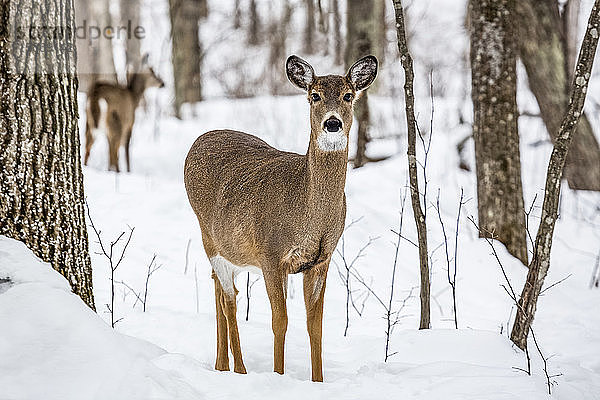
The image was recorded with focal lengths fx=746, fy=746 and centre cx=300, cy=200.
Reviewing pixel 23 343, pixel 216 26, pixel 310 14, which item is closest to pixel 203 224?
pixel 23 343

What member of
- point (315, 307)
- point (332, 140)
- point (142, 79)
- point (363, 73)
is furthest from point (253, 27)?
point (332, 140)

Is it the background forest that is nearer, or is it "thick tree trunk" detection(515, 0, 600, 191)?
the background forest

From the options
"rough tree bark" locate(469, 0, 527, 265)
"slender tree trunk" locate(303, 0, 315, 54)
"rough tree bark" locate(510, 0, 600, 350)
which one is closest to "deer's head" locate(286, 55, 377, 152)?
"rough tree bark" locate(510, 0, 600, 350)

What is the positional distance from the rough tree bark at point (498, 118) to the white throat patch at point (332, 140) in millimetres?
3018

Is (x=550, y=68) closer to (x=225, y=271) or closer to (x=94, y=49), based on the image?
(x=225, y=271)

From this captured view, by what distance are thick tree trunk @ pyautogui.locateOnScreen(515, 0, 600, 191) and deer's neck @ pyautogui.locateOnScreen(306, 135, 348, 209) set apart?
571cm

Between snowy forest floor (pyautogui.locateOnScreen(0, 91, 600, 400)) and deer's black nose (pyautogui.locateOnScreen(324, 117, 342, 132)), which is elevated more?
deer's black nose (pyautogui.locateOnScreen(324, 117, 342, 132))

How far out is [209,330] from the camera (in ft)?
15.1

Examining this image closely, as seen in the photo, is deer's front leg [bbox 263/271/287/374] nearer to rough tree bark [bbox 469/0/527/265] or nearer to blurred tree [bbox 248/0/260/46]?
rough tree bark [bbox 469/0/527/265]

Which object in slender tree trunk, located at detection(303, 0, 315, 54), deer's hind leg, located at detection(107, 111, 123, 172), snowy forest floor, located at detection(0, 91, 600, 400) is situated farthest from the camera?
slender tree trunk, located at detection(303, 0, 315, 54)

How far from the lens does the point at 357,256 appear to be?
17.1 feet

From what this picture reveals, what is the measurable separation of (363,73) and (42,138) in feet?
5.07

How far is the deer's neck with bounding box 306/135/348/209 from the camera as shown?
3525 millimetres

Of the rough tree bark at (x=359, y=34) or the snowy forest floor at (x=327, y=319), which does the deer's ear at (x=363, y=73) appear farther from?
the rough tree bark at (x=359, y=34)
